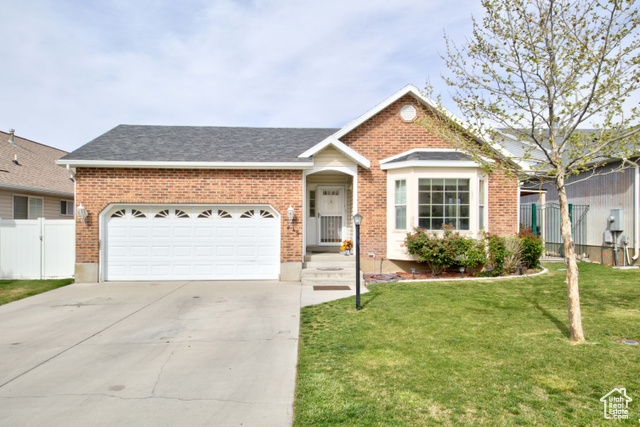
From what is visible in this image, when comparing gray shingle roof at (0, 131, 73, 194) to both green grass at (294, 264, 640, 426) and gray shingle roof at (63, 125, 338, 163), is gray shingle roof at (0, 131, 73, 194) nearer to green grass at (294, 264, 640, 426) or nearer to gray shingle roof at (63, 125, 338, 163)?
gray shingle roof at (63, 125, 338, 163)

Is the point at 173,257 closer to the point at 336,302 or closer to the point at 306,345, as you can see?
the point at 336,302

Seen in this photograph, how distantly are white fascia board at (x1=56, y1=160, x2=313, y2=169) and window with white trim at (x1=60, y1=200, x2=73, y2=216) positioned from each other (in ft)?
29.0

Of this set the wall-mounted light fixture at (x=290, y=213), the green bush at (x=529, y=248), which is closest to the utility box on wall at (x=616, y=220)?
the green bush at (x=529, y=248)

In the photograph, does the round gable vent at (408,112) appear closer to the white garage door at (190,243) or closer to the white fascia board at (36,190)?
the white garage door at (190,243)

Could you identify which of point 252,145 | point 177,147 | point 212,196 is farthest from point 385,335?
point 177,147

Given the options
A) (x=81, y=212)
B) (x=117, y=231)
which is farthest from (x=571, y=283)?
(x=81, y=212)

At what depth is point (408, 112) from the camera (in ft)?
40.8

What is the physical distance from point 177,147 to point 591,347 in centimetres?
1136

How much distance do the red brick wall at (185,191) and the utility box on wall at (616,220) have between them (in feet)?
33.0

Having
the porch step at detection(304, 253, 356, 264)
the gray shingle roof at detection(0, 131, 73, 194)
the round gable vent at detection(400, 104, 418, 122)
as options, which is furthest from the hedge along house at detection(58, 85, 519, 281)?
the gray shingle roof at detection(0, 131, 73, 194)

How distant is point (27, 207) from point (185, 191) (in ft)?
30.8

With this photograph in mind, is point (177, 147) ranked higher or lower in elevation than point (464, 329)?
higher

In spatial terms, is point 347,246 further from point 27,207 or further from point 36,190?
point 27,207

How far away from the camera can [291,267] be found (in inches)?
448
